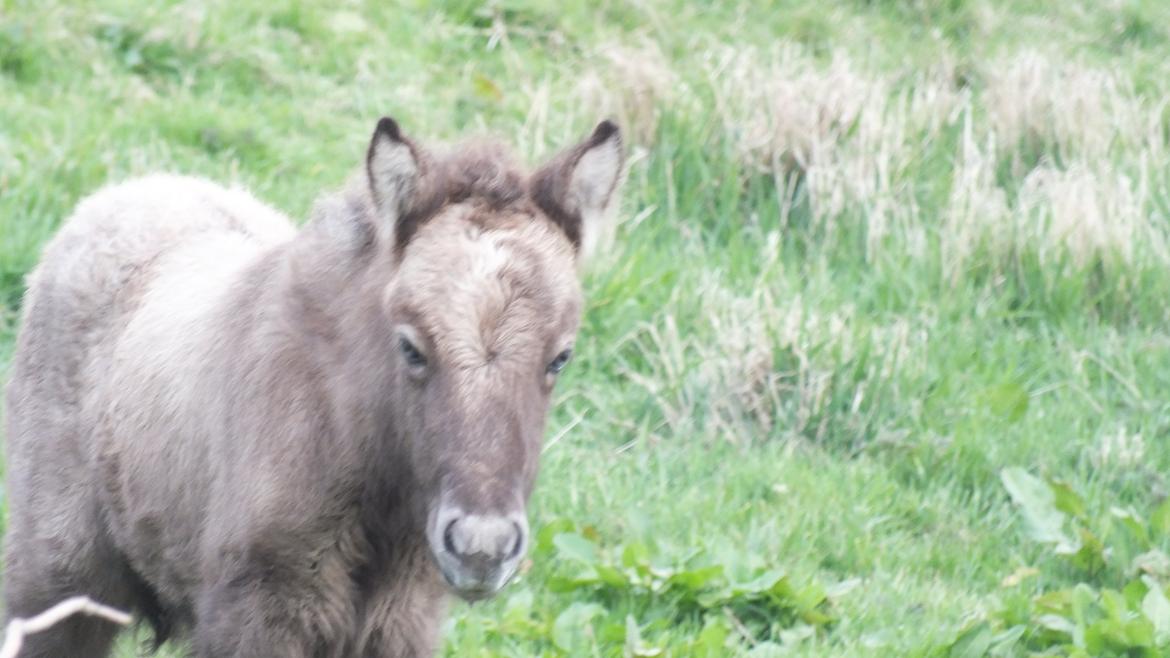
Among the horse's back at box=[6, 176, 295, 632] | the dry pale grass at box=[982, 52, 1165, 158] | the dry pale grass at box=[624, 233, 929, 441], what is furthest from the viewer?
the dry pale grass at box=[982, 52, 1165, 158]

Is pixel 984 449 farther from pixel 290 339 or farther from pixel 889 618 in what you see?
pixel 290 339

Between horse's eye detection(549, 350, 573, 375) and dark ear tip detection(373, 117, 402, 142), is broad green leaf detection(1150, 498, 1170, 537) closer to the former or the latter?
horse's eye detection(549, 350, 573, 375)

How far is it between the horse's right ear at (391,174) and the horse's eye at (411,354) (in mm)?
351

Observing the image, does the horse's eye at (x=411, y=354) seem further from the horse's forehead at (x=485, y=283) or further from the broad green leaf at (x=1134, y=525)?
the broad green leaf at (x=1134, y=525)

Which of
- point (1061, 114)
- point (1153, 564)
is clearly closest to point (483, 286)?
point (1153, 564)

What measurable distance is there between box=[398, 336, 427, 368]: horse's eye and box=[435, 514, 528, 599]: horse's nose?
1.39ft

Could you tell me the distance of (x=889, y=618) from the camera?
6.27 m

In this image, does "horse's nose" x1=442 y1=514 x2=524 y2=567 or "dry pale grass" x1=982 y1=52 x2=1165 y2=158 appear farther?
"dry pale grass" x1=982 y1=52 x2=1165 y2=158

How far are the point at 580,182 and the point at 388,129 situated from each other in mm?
582

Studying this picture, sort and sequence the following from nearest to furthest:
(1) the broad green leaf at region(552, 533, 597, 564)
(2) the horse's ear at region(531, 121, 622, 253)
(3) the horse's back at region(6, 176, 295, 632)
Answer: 1. (2) the horse's ear at region(531, 121, 622, 253)
2. (3) the horse's back at region(6, 176, 295, 632)
3. (1) the broad green leaf at region(552, 533, 597, 564)

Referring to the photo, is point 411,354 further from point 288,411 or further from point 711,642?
point 711,642

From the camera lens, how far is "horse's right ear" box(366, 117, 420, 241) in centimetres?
439

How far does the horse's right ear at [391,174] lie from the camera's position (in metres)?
4.39

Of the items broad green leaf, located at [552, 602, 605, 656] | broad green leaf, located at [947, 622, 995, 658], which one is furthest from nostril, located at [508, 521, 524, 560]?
broad green leaf, located at [947, 622, 995, 658]
